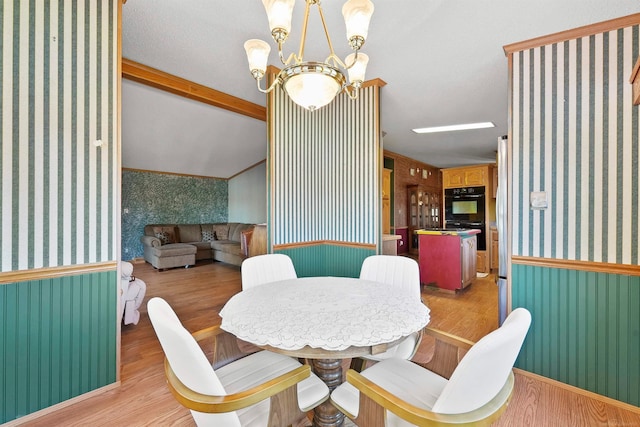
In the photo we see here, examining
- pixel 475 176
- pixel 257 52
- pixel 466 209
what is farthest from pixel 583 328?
pixel 475 176

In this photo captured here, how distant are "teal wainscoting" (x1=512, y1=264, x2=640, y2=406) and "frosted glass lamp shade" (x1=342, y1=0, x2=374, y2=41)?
2.09 meters

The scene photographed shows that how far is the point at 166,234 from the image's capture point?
665cm

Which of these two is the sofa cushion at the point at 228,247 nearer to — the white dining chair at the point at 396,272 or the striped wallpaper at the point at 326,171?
the striped wallpaper at the point at 326,171

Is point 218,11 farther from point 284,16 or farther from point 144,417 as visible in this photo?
point 144,417

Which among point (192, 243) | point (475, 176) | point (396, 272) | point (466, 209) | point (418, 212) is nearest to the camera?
point (396, 272)

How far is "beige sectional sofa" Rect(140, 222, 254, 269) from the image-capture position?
230 inches

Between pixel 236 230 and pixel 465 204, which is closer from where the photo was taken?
pixel 465 204

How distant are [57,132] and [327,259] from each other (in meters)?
2.68

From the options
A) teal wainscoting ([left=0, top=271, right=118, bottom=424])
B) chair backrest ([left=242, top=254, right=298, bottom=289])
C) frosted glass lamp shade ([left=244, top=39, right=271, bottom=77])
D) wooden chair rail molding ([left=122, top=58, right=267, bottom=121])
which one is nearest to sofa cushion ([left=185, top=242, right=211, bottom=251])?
wooden chair rail molding ([left=122, top=58, right=267, bottom=121])

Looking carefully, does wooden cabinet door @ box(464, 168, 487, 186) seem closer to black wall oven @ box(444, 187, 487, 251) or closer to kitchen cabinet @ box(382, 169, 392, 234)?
black wall oven @ box(444, 187, 487, 251)

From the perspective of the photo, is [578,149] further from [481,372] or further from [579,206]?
[481,372]

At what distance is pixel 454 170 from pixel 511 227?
17.0 feet

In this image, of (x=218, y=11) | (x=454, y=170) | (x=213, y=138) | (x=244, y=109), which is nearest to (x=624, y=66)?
(x=218, y=11)

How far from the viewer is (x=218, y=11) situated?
6.59 feet
